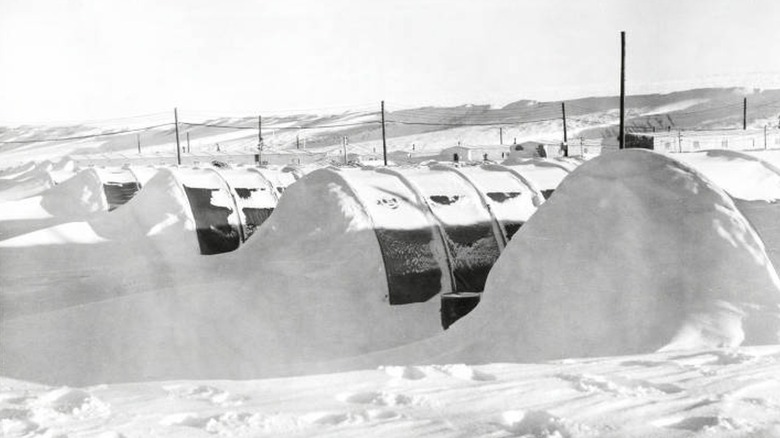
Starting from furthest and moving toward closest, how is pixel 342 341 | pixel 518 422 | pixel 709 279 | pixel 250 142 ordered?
pixel 250 142
pixel 342 341
pixel 709 279
pixel 518 422

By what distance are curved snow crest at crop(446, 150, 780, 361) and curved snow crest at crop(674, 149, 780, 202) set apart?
74.3 inches

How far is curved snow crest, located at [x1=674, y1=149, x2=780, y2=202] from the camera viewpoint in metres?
10.7

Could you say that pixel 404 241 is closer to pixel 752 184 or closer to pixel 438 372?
pixel 752 184

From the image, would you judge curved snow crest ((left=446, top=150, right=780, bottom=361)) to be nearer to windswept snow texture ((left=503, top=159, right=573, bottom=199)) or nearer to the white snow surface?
the white snow surface

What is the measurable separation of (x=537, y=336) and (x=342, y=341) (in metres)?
3.26

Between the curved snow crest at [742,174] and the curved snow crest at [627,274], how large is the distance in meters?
1.89

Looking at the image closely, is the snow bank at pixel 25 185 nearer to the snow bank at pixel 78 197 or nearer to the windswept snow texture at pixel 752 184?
the snow bank at pixel 78 197

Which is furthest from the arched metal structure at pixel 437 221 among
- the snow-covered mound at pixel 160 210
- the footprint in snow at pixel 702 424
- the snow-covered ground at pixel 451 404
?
the footprint in snow at pixel 702 424

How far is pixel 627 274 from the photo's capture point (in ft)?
25.8

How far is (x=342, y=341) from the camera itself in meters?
10.2

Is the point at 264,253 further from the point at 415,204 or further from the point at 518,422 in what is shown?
the point at 518,422

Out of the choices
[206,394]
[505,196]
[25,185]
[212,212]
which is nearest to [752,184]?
[505,196]

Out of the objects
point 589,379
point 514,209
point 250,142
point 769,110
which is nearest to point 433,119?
point 250,142

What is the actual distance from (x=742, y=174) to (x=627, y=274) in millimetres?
4701
